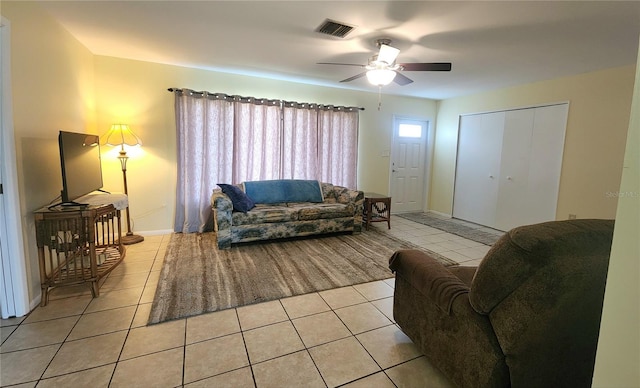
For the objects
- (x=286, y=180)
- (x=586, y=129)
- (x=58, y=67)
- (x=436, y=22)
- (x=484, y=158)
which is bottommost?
(x=286, y=180)

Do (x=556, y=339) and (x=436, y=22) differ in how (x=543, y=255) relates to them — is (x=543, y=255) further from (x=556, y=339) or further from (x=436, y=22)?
(x=436, y=22)

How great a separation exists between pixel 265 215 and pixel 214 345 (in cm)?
200

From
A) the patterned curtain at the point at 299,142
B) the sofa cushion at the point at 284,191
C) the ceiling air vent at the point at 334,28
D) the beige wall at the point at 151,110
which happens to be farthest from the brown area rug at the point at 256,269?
the ceiling air vent at the point at 334,28

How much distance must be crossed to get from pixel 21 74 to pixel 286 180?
9.96 ft

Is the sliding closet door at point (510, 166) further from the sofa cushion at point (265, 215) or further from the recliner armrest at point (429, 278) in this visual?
the recliner armrest at point (429, 278)

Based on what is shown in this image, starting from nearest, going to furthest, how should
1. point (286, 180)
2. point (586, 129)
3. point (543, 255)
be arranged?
point (543, 255) < point (586, 129) < point (286, 180)

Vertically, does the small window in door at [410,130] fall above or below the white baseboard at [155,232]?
above

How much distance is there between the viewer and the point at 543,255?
3.50 ft

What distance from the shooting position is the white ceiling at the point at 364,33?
2.25m

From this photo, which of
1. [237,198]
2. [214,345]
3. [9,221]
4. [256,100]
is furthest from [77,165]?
[256,100]

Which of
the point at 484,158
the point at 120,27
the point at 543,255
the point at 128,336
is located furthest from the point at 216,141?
the point at 484,158

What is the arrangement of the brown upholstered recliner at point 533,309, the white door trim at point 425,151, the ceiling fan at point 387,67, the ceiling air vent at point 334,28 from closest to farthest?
the brown upholstered recliner at point 533,309, the ceiling air vent at point 334,28, the ceiling fan at point 387,67, the white door trim at point 425,151

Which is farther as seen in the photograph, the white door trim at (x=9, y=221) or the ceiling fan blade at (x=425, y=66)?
the ceiling fan blade at (x=425, y=66)

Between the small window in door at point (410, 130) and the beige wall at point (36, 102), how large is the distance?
5.05 m
